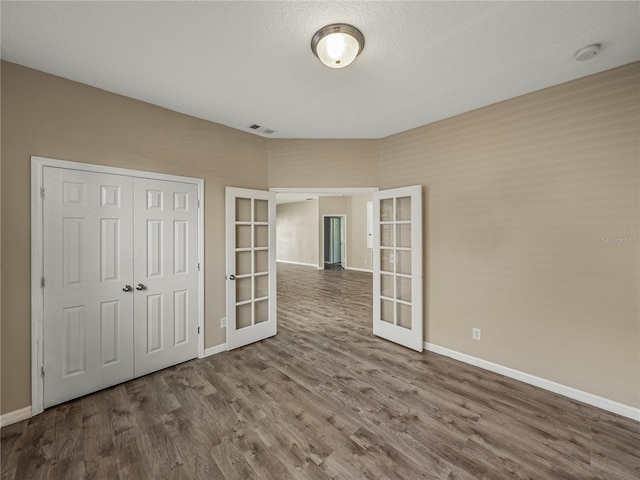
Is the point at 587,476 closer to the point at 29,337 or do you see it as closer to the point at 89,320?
the point at 89,320

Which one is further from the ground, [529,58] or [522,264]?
[529,58]

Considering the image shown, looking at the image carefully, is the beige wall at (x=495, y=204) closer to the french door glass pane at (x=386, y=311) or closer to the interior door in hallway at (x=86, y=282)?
the interior door in hallway at (x=86, y=282)

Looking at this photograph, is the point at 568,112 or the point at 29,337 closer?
the point at 29,337

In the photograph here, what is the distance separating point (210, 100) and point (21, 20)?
51.7 inches

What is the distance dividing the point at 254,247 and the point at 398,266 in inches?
78.0

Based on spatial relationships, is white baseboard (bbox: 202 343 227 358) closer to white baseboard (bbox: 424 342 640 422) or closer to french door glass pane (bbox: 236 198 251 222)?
french door glass pane (bbox: 236 198 251 222)

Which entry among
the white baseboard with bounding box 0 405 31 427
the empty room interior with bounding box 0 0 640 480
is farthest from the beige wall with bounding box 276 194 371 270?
the white baseboard with bounding box 0 405 31 427

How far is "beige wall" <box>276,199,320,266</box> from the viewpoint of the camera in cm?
1095

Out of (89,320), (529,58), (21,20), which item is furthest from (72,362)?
(529,58)

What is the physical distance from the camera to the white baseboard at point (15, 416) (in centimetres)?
205

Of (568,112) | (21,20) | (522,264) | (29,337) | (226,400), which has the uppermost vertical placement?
(21,20)

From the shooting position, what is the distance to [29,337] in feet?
7.13

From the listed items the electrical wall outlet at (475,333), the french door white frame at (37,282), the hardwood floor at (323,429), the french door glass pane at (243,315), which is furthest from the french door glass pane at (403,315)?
the french door white frame at (37,282)

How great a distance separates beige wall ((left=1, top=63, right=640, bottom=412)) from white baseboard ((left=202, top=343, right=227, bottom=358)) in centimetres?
12
